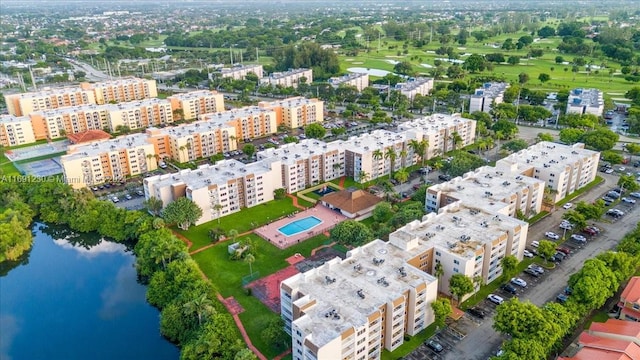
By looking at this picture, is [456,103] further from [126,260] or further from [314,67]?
[126,260]

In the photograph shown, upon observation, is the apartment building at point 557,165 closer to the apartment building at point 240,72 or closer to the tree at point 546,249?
the tree at point 546,249

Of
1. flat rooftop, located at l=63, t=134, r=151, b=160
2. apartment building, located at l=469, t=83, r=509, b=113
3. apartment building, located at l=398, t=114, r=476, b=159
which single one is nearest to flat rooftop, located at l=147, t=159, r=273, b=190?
flat rooftop, located at l=63, t=134, r=151, b=160

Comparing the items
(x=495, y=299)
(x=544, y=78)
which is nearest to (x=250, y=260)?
(x=495, y=299)

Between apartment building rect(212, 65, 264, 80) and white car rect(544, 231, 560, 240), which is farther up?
apartment building rect(212, 65, 264, 80)

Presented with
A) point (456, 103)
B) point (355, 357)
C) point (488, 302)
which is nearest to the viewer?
point (355, 357)

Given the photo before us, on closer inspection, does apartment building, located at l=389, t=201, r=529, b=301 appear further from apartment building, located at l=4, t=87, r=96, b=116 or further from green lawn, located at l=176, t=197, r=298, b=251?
apartment building, located at l=4, t=87, r=96, b=116

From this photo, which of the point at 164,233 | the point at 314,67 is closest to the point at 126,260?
the point at 164,233

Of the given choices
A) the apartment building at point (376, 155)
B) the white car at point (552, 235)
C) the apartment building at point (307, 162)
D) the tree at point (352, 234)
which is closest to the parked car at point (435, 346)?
the tree at point (352, 234)
